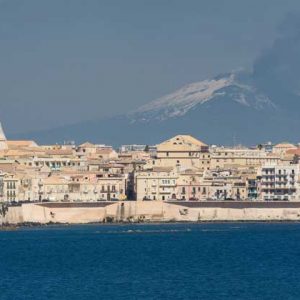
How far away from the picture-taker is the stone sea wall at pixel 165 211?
449 ft

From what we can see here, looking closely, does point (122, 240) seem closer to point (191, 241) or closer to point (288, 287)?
point (191, 241)

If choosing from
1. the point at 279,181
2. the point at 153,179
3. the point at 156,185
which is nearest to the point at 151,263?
the point at 153,179

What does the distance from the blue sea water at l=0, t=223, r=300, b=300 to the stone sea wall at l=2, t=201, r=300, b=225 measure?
8.17 m

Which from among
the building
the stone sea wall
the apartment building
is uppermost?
the building

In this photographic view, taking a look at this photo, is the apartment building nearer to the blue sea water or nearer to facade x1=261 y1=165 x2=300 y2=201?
facade x1=261 y1=165 x2=300 y2=201

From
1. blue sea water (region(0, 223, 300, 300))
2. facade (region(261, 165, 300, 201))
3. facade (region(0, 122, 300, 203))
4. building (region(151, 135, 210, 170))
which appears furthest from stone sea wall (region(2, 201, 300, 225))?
building (region(151, 135, 210, 170))

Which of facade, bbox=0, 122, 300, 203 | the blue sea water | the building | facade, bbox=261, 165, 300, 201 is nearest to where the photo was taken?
the blue sea water

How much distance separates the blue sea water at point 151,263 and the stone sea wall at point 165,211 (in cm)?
817

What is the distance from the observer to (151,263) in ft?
300

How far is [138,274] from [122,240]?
2764 centimetres

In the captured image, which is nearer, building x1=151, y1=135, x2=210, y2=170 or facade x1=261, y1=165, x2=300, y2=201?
facade x1=261, y1=165, x2=300, y2=201

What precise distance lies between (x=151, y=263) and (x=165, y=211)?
4652 cm

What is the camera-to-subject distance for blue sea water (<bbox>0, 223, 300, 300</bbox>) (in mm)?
77188

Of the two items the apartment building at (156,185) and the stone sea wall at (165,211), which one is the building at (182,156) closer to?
the apartment building at (156,185)
